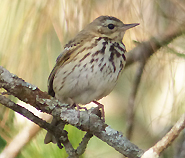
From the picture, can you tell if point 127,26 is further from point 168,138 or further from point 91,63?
point 168,138

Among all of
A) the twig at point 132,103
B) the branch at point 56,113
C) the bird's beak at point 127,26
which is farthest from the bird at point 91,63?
the branch at point 56,113

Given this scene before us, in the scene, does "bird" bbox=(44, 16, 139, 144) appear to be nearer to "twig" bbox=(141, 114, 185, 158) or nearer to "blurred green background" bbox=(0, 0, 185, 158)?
"blurred green background" bbox=(0, 0, 185, 158)

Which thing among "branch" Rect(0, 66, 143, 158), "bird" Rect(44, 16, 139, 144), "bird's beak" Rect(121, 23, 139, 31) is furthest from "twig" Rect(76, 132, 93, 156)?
"bird's beak" Rect(121, 23, 139, 31)

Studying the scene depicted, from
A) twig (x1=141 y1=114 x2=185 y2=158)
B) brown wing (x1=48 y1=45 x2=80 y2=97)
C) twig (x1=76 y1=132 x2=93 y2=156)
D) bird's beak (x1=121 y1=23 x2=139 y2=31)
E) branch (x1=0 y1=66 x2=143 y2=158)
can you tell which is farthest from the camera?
brown wing (x1=48 y1=45 x2=80 y2=97)

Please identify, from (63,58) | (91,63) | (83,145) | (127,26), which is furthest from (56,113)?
(127,26)

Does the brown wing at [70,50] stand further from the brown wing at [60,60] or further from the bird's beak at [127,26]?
the bird's beak at [127,26]
